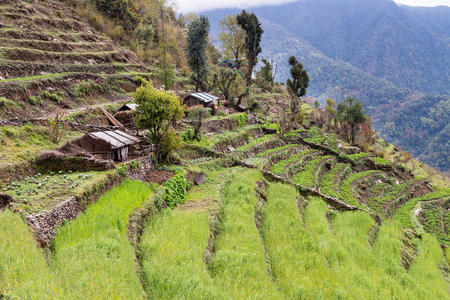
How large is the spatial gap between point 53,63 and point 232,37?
158 feet

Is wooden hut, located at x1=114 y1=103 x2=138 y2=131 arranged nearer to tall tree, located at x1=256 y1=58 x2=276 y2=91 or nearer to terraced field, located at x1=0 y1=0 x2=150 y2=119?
terraced field, located at x1=0 y1=0 x2=150 y2=119

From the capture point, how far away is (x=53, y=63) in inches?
1195

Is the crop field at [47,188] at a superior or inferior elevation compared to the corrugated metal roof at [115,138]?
inferior

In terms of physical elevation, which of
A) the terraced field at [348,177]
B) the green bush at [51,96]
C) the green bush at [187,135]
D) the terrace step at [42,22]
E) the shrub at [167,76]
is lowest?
the terraced field at [348,177]

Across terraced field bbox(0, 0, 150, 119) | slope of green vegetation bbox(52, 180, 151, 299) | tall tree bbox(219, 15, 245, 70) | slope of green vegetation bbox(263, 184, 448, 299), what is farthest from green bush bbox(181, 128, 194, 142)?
tall tree bbox(219, 15, 245, 70)

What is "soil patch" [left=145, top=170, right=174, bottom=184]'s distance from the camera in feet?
54.5

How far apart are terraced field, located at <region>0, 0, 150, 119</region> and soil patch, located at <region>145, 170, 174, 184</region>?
35.4 feet

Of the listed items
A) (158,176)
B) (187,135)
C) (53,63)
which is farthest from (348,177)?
(53,63)

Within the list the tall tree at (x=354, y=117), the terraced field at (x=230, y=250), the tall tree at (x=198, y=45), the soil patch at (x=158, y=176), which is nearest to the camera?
the terraced field at (x=230, y=250)

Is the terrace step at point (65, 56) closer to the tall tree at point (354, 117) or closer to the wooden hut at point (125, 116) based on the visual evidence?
the wooden hut at point (125, 116)

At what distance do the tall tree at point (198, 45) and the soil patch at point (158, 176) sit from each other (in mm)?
30008

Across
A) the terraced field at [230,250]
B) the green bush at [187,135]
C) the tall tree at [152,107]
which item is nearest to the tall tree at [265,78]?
the green bush at [187,135]

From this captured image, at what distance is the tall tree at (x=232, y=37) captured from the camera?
68.1 metres

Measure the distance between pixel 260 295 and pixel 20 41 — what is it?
118 ft
